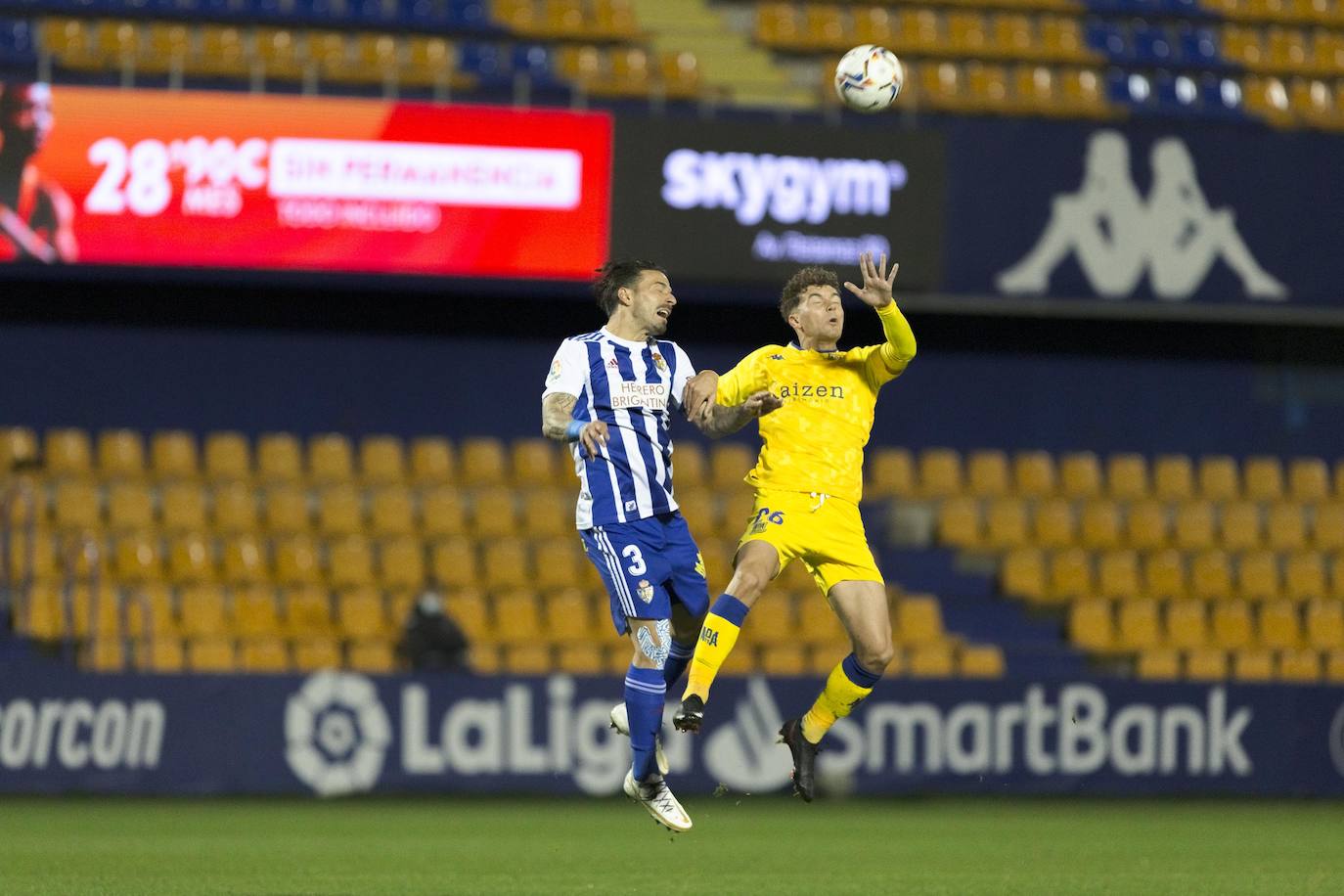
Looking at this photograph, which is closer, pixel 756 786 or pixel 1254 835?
pixel 1254 835

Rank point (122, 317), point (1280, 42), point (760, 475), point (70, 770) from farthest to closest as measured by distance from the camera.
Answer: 1. point (1280, 42)
2. point (122, 317)
3. point (70, 770)
4. point (760, 475)

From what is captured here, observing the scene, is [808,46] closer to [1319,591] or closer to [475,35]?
[475,35]

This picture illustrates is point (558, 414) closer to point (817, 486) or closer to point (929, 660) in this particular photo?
point (817, 486)

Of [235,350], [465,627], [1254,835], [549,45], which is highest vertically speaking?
[549,45]

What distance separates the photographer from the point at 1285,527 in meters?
16.8

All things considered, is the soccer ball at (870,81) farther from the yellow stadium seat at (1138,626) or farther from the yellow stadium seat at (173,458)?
the yellow stadium seat at (173,458)

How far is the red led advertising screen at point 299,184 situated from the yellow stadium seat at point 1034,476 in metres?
4.39

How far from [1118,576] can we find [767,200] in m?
4.30

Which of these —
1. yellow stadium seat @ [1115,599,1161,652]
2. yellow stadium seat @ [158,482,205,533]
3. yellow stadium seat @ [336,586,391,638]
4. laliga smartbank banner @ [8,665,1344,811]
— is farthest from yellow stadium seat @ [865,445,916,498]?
yellow stadium seat @ [158,482,205,533]

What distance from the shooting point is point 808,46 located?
58.2 feet

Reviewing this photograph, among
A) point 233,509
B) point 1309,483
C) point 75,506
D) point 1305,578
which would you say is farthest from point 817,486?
point 1309,483

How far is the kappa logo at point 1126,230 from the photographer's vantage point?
1642 cm

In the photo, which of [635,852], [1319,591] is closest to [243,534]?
[635,852]

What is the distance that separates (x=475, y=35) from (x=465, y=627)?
18.1 ft
